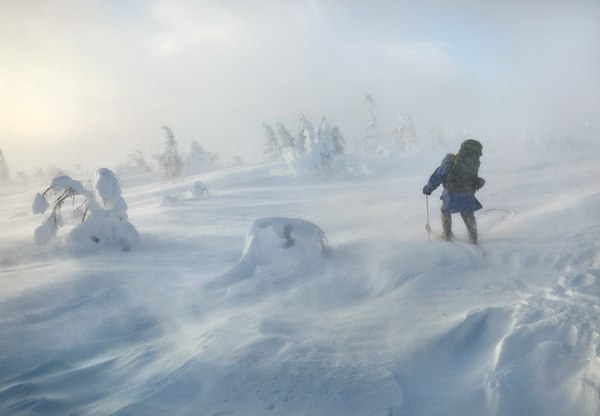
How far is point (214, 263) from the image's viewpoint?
6.56 metres

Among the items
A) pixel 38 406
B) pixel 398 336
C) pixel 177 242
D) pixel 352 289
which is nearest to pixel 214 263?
pixel 177 242

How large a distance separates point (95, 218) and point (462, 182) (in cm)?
757

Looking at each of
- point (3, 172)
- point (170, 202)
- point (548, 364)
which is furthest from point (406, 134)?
point (3, 172)

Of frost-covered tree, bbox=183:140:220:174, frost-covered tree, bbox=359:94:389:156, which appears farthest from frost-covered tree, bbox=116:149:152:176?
frost-covered tree, bbox=359:94:389:156

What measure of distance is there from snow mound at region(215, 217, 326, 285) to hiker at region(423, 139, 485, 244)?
219 cm

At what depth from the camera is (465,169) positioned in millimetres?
5570

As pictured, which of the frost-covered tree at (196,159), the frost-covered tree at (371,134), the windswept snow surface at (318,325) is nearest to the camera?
the windswept snow surface at (318,325)

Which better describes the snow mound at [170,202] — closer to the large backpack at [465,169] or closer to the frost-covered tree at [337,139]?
the large backpack at [465,169]

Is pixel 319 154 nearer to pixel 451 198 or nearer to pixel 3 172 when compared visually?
pixel 451 198

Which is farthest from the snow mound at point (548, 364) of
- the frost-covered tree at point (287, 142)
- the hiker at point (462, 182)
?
the frost-covered tree at point (287, 142)

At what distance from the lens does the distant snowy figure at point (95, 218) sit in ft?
24.1

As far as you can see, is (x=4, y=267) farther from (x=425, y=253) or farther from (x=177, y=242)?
(x=425, y=253)

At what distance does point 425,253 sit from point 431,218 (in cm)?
344

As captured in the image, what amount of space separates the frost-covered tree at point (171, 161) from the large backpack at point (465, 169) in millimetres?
36214
